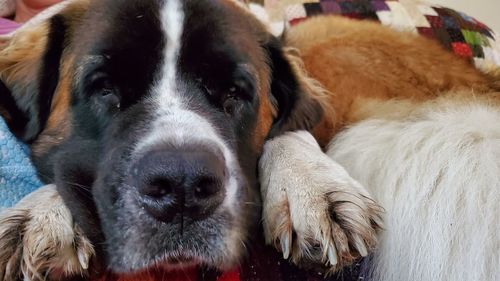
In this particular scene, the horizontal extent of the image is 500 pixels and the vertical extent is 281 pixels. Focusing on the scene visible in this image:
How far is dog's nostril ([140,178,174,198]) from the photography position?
86cm

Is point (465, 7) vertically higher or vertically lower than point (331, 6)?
lower

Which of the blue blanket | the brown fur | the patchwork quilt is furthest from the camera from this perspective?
the patchwork quilt

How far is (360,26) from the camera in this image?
6.35 ft

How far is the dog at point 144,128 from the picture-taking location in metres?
0.88

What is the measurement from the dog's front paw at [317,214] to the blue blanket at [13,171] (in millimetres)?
526

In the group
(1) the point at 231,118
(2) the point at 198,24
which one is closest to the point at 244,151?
(1) the point at 231,118

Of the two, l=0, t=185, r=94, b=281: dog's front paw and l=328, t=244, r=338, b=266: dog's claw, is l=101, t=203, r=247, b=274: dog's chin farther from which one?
l=328, t=244, r=338, b=266: dog's claw

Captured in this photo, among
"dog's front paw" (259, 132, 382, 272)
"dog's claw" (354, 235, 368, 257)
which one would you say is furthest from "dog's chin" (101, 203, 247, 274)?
"dog's claw" (354, 235, 368, 257)

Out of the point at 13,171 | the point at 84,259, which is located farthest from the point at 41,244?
the point at 13,171

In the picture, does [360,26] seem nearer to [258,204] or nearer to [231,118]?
[231,118]

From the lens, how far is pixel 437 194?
1.03 metres

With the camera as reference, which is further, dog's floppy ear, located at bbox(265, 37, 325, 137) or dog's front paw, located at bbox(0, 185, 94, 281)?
dog's floppy ear, located at bbox(265, 37, 325, 137)

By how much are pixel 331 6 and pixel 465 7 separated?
169 cm

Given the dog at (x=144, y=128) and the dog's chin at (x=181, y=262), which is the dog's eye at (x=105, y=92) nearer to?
the dog at (x=144, y=128)
